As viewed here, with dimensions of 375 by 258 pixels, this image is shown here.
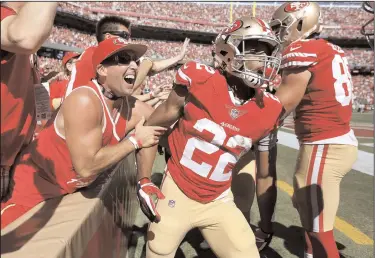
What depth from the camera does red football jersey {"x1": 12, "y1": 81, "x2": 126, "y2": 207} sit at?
1918 millimetres

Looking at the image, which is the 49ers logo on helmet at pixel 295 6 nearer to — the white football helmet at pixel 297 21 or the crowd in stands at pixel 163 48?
the white football helmet at pixel 297 21

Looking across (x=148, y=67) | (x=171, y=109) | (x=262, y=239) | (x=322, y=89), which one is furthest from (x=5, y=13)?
(x=262, y=239)

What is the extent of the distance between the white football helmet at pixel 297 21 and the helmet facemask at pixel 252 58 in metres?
0.57

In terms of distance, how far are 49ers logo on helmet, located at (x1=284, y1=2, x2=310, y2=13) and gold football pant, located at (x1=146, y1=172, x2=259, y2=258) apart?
1384mm

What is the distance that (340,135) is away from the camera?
2410 mm

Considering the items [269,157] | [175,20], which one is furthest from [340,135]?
[175,20]

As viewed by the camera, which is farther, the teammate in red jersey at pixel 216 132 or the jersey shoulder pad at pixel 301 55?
the jersey shoulder pad at pixel 301 55

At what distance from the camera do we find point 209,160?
1957 millimetres

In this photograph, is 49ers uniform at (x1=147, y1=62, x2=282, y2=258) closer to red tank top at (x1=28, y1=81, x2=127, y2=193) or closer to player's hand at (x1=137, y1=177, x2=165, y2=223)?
player's hand at (x1=137, y1=177, x2=165, y2=223)

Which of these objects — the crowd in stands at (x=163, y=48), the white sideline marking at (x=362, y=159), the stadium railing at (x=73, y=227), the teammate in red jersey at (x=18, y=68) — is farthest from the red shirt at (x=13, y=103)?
the crowd in stands at (x=163, y=48)

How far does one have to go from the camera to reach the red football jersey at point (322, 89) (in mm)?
2264

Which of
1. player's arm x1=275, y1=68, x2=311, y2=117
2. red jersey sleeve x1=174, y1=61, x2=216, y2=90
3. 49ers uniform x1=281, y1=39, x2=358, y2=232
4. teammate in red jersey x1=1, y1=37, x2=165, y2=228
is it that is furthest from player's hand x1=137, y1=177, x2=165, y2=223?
49ers uniform x1=281, y1=39, x2=358, y2=232

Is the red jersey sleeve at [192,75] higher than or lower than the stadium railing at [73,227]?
higher

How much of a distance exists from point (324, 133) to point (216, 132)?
90 centimetres
